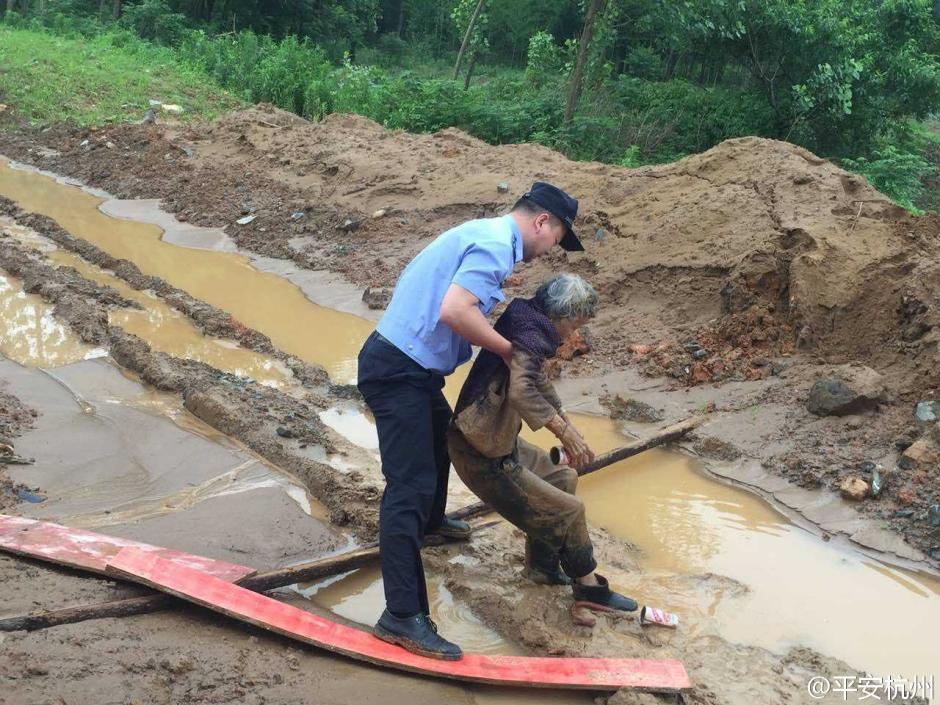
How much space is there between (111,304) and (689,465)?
223 inches

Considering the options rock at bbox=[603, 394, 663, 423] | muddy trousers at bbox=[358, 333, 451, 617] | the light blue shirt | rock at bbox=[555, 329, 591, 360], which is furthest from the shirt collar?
rock at bbox=[555, 329, 591, 360]

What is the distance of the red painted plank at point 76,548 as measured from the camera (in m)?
3.85

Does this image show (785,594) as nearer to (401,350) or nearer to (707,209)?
(401,350)

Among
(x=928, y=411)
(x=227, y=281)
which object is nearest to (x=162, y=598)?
(x=928, y=411)

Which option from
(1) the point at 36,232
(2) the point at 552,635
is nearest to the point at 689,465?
(2) the point at 552,635

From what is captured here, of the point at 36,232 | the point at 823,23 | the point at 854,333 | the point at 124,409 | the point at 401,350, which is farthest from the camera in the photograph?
the point at 823,23

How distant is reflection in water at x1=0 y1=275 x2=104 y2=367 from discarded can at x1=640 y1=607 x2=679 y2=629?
504 centimetres

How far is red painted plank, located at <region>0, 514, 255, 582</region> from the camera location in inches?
152

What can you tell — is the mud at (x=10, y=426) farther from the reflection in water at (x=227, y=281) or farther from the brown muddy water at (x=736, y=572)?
the reflection in water at (x=227, y=281)

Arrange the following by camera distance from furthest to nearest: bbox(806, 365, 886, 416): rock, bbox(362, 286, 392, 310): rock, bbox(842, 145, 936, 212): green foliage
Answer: bbox(842, 145, 936, 212): green foliage
bbox(362, 286, 392, 310): rock
bbox(806, 365, 886, 416): rock

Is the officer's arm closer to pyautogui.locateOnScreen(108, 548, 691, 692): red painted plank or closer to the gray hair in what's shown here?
the gray hair

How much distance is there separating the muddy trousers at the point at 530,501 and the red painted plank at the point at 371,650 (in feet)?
1.72

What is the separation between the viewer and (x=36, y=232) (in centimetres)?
1159

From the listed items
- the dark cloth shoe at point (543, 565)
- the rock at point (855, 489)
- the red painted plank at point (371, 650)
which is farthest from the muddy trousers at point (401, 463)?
the rock at point (855, 489)
